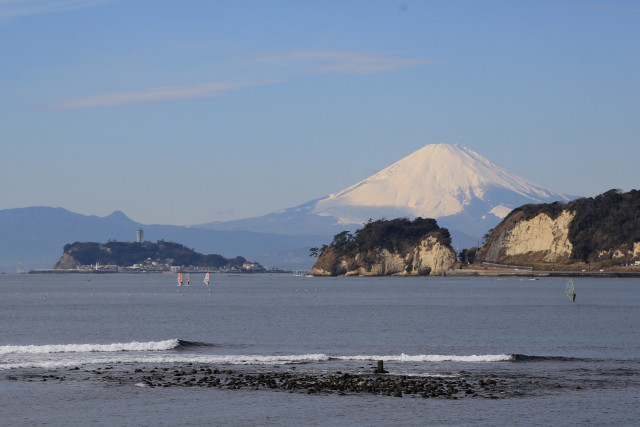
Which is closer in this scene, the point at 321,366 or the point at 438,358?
the point at 321,366

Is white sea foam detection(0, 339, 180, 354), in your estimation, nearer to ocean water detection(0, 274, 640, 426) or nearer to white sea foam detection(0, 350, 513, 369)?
white sea foam detection(0, 350, 513, 369)

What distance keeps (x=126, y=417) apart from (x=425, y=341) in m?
39.9

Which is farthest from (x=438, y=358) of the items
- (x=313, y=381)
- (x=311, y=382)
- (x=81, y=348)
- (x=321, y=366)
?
(x=81, y=348)

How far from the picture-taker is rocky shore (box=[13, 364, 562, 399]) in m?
45.2

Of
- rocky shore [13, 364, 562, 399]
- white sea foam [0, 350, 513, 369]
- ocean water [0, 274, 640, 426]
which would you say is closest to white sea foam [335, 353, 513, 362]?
white sea foam [0, 350, 513, 369]

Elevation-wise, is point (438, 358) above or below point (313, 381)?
above

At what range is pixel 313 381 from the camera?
4841cm

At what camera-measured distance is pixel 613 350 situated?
67.6m

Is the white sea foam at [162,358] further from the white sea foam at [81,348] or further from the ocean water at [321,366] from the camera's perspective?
the ocean water at [321,366]

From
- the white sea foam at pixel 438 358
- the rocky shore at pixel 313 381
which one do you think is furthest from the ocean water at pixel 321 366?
the rocky shore at pixel 313 381

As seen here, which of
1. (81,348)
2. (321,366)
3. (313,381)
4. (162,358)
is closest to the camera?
(313,381)

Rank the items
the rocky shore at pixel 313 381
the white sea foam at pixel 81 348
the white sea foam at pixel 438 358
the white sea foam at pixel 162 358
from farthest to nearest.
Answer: the white sea foam at pixel 81 348 < the white sea foam at pixel 438 358 < the white sea foam at pixel 162 358 < the rocky shore at pixel 313 381

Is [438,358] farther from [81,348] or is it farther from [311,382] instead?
[81,348]

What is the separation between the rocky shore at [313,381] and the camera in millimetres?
45188
